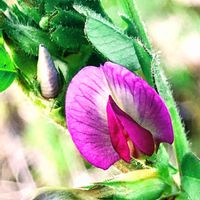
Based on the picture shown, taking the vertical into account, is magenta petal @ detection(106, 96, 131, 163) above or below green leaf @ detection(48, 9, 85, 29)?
below

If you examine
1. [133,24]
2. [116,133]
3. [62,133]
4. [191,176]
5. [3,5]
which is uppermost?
[3,5]

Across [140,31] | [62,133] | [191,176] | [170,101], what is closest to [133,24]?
[140,31]

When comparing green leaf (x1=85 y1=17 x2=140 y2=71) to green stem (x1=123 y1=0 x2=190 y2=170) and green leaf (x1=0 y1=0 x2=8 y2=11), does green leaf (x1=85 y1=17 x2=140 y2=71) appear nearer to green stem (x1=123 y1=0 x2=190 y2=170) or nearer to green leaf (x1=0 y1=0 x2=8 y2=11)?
green stem (x1=123 y1=0 x2=190 y2=170)

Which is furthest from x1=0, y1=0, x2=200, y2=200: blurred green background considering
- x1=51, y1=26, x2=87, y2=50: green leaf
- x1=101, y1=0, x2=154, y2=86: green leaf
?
x1=51, y1=26, x2=87, y2=50: green leaf

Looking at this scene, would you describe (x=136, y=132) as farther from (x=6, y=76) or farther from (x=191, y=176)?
(x=6, y=76)

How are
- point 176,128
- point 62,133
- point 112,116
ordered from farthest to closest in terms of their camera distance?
point 62,133 < point 176,128 < point 112,116

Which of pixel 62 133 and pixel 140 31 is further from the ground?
pixel 140 31

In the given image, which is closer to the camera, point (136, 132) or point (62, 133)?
point (136, 132)
